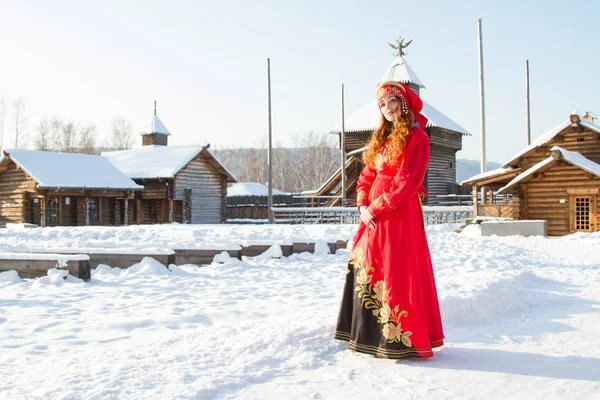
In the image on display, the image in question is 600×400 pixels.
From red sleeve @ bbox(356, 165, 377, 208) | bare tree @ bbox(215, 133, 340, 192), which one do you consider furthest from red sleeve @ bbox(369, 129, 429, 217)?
bare tree @ bbox(215, 133, 340, 192)

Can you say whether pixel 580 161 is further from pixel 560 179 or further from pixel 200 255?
pixel 200 255

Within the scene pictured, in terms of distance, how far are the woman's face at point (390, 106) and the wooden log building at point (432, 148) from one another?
27.7 meters

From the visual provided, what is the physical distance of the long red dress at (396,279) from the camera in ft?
12.1

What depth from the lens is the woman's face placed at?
402 centimetres

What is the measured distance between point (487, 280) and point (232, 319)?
324 centimetres

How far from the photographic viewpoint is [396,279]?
12.4 ft

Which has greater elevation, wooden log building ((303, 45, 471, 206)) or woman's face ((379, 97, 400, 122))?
wooden log building ((303, 45, 471, 206))

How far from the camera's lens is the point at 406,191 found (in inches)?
149

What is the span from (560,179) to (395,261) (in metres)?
18.8

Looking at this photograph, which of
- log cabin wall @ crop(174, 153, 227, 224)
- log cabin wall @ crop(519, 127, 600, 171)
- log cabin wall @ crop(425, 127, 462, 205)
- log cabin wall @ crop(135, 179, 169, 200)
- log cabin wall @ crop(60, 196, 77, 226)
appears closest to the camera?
log cabin wall @ crop(519, 127, 600, 171)

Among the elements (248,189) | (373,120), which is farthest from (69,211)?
(248,189)

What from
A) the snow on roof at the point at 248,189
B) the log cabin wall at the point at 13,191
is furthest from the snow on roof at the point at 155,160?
the snow on roof at the point at 248,189

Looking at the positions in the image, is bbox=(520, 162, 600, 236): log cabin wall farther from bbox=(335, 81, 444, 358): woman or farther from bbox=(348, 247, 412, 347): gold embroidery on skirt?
bbox=(348, 247, 412, 347): gold embroidery on skirt

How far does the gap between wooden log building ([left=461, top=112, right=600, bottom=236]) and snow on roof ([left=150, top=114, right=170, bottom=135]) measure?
21.9 metres
